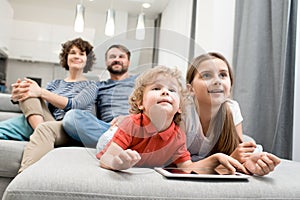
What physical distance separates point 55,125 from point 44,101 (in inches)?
11.8

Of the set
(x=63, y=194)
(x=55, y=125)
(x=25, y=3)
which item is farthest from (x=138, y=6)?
(x=63, y=194)

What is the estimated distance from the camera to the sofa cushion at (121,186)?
0.60 meters

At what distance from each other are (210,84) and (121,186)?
37 cm

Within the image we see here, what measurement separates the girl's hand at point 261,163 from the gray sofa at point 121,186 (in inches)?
0.8

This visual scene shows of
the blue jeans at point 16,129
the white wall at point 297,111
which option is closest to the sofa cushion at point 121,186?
the blue jeans at point 16,129

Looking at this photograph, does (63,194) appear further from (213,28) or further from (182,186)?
(213,28)

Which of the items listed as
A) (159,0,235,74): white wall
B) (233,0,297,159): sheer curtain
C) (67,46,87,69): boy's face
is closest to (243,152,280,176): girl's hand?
(159,0,235,74): white wall

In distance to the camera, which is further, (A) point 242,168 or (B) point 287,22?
(B) point 287,22

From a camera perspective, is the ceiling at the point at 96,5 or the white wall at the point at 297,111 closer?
the white wall at the point at 297,111

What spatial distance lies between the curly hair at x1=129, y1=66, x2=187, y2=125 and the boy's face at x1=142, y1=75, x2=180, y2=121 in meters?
0.01

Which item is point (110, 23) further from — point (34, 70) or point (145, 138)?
point (145, 138)

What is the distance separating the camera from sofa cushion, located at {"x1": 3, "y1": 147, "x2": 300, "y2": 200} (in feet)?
1.98

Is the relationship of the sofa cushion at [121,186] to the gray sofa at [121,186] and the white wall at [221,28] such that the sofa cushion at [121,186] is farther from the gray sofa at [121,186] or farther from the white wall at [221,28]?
the white wall at [221,28]

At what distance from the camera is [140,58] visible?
80cm
